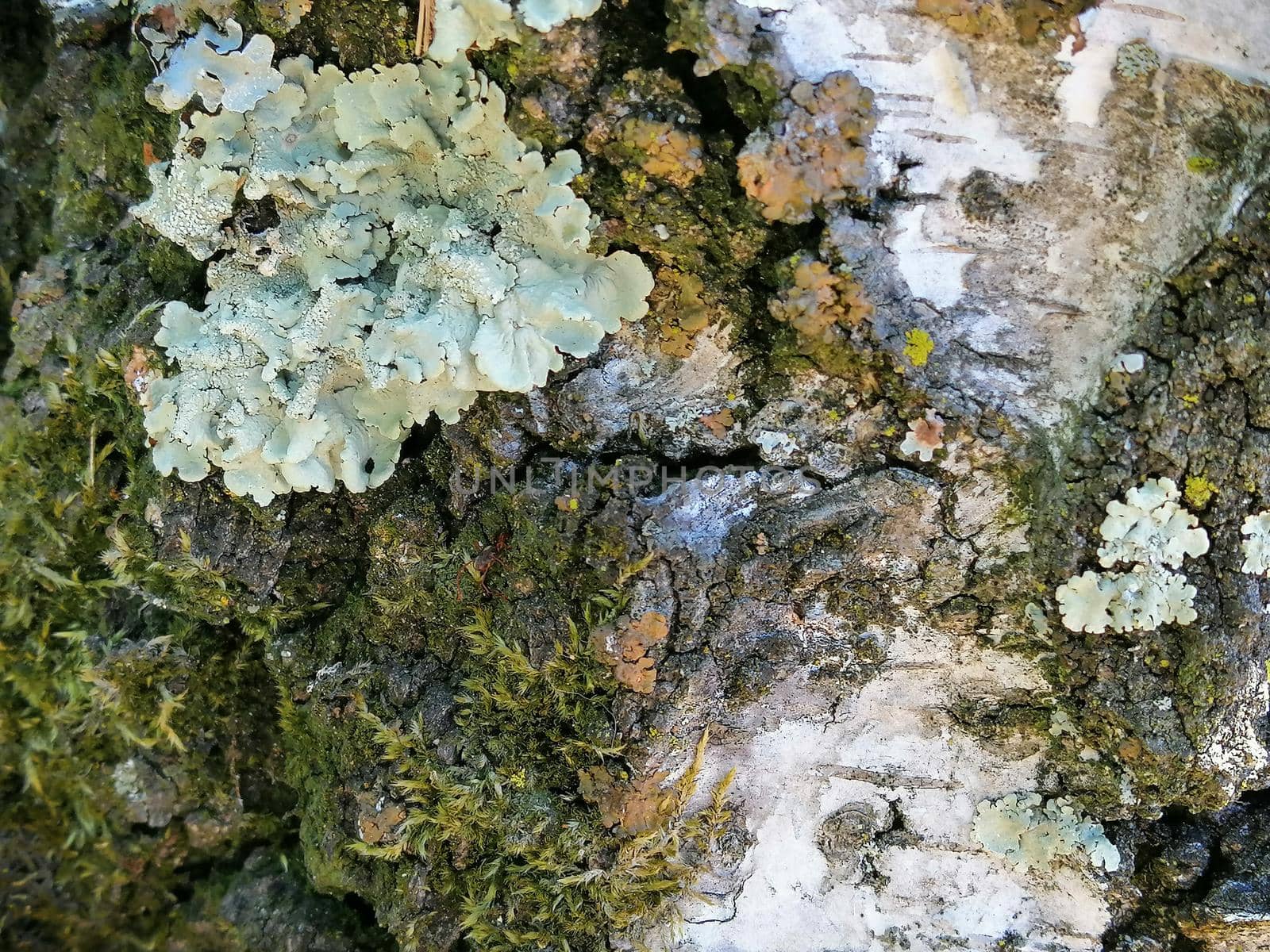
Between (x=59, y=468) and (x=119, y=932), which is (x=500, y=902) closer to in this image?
(x=119, y=932)

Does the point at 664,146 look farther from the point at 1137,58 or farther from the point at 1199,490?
the point at 1199,490

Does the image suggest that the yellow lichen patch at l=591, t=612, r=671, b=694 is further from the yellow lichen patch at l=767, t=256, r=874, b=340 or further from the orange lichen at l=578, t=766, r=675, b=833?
the yellow lichen patch at l=767, t=256, r=874, b=340

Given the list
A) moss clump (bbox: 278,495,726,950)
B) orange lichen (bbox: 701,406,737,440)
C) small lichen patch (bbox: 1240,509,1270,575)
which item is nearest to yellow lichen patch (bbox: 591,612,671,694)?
moss clump (bbox: 278,495,726,950)

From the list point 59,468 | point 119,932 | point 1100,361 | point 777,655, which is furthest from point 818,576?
point 119,932

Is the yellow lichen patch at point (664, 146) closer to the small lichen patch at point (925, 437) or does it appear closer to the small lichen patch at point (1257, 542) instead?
the small lichen patch at point (925, 437)

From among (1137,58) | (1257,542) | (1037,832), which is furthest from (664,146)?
(1037,832)

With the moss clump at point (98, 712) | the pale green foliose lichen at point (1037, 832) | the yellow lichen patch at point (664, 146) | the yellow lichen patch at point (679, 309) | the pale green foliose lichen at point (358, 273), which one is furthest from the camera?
the moss clump at point (98, 712)

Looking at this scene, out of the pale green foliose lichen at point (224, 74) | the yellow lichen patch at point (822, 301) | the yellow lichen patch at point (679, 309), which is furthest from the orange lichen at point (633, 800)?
the pale green foliose lichen at point (224, 74)
